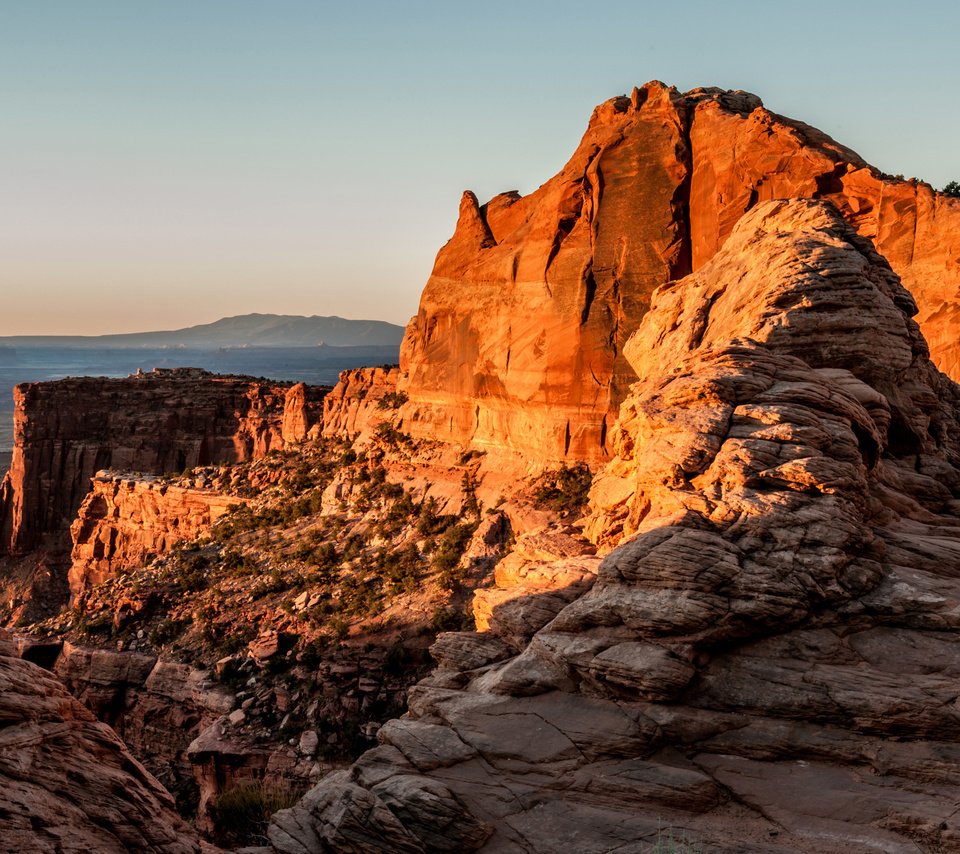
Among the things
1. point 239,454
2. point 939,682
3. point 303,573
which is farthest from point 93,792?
point 239,454

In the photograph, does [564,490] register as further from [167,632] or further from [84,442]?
[84,442]

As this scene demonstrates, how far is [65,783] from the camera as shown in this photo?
45.5ft

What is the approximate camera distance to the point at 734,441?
1877 cm

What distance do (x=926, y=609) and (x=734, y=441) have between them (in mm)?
4599

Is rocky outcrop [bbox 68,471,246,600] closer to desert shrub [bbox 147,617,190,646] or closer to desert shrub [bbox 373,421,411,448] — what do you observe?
desert shrub [bbox 373,421,411,448]

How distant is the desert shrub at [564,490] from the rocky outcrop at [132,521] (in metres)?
24.2

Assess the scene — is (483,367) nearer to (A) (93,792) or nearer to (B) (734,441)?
(B) (734,441)

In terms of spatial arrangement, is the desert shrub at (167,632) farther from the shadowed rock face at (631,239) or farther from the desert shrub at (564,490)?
the desert shrub at (564,490)

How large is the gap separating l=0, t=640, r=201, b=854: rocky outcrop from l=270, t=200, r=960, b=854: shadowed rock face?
8.01ft

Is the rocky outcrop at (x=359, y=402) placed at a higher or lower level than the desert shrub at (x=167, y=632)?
higher

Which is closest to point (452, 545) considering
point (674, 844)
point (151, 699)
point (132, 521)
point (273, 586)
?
point (273, 586)

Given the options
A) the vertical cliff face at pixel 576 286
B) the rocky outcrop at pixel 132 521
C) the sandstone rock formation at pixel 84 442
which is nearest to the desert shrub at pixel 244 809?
the vertical cliff face at pixel 576 286

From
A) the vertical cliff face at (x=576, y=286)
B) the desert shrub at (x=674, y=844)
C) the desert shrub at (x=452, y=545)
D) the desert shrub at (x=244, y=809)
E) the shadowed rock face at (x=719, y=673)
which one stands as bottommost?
the desert shrub at (x=244, y=809)

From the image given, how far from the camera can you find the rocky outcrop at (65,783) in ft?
42.0
